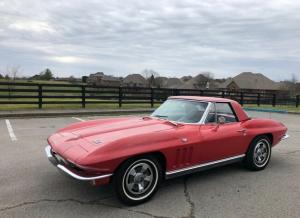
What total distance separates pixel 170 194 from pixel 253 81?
75447mm

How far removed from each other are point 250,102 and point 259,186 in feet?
79.8

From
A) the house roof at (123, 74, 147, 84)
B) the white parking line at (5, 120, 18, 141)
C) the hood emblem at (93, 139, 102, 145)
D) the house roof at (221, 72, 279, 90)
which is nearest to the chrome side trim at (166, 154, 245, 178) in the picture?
the hood emblem at (93, 139, 102, 145)

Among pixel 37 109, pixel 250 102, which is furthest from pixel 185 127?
pixel 250 102

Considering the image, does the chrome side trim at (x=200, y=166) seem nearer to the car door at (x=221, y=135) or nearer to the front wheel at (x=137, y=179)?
the car door at (x=221, y=135)

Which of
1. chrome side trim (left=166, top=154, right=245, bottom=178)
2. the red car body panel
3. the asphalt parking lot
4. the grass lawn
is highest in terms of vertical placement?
the red car body panel

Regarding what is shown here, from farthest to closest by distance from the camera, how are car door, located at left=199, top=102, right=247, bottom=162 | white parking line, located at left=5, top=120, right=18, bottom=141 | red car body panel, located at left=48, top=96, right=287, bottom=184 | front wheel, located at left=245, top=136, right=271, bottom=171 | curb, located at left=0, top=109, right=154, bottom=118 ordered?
curb, located at left=0, top=109, right=154, bottom=118 < white parking line, located at left=5, top=120, right=18, bottom=141 < front wheel, located at left=245, top=136, right=271, bottom=171 < car door, located at left=199, top=102, right=247, bottom=162 < red car body panel, located at left=48, top=96, right=287, bottom=184

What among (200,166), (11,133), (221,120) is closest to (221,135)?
(221,120)

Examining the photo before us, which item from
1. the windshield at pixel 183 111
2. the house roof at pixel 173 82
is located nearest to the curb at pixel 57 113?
the windshield at pixel 183 111

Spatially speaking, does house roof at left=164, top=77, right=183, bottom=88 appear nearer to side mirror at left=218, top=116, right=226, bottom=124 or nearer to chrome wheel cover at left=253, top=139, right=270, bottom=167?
chrome wheel cover at left=253, top=139, right=270, bottom=167

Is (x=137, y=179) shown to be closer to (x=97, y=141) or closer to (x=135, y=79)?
(x=97, y=141)

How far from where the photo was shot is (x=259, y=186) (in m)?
5.07

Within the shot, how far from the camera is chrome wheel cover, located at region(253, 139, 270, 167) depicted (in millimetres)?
5888

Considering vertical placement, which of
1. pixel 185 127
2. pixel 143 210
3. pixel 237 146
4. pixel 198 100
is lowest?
pixel 143 210

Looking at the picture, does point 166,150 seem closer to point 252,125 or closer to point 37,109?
point 252,125
